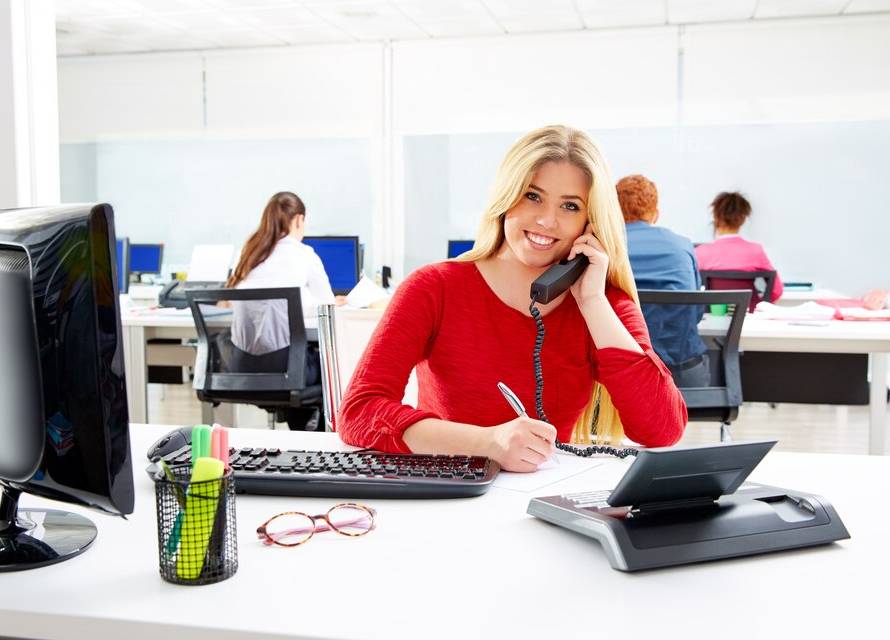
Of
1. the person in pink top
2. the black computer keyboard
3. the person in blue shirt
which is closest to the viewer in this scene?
the black computer keyboard

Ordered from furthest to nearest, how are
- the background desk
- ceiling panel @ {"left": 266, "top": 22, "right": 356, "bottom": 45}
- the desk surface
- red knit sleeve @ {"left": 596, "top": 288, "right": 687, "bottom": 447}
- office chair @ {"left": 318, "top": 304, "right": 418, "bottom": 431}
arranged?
ceiling panel @ {"left": 266, "top": 22, "right": 356, "bottom": 45} < the background desk < the desk surface < office chair @ {"left": 318, "top": 304, "right": 418, "bottom": 431} < red knit sleeve @ {"left": 596, "top": 288, "right": 687, "bottom": 447}

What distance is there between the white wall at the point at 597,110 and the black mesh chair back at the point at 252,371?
3783 millimetres

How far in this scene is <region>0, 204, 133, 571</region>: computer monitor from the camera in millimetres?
816

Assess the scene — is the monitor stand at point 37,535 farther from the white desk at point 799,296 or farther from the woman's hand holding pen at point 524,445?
the white desk at point 799,296

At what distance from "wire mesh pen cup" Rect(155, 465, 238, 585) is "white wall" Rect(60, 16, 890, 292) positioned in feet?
20.7

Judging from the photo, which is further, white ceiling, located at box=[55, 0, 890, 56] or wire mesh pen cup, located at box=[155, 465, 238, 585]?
white ceiling, located at box=[55, 0, 890, 56]

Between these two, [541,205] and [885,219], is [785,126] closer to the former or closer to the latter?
[885,219]

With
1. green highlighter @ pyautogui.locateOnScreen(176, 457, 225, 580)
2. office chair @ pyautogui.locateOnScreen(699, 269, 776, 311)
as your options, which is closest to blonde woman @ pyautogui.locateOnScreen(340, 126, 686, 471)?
green highlighter @ pyautogui.locateOnScreen(176, 457, 225, 580)

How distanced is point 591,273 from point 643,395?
26 cm

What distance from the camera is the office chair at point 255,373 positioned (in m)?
3.40

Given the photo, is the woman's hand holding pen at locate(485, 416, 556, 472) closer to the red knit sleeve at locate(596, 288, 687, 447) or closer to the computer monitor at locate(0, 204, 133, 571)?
the red knit sleeve at locate(596, 288, 687, 447)

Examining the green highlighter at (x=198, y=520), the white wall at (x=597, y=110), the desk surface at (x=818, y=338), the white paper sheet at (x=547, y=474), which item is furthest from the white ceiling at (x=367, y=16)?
the green highlighter at (x=198, y=520)

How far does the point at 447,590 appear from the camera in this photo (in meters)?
0.82

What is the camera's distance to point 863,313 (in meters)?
3.75
